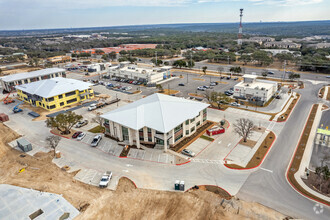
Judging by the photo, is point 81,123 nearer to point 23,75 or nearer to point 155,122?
point 155,122

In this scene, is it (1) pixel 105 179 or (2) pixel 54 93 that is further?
(2) pixel 54 93

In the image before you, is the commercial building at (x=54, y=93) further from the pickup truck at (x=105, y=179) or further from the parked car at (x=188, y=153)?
the parked car at (x=188, y=153)

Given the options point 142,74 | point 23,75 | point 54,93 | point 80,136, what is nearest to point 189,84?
point 142,74

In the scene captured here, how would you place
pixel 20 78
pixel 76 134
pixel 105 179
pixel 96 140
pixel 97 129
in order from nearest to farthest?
pixel 105 179 → pixel 96 140 → pixel 76 134 → pixel 97 129 → pixel 20 78

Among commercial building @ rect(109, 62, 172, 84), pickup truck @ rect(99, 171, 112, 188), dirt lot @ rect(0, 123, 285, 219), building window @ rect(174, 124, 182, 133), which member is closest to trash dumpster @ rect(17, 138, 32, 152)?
dirt lot @ rect(0, 123, 285, 219)

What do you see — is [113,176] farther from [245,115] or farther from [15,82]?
[15,82]

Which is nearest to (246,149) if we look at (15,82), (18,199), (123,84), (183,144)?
(183,144)

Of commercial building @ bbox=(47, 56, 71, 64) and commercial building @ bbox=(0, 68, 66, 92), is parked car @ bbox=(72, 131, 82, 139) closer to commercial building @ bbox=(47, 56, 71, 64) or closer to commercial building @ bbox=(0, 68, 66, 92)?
commercial building @ bbox=(0, 68, 66, 92)
